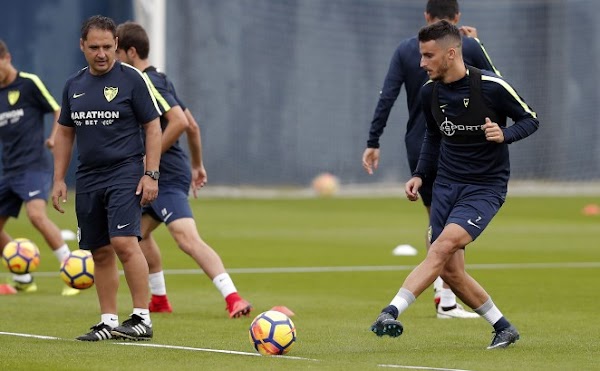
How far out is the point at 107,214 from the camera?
8.97m

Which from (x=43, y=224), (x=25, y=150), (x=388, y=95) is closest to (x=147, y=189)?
(x=388, y=95)

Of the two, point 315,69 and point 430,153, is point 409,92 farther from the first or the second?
point 315,69

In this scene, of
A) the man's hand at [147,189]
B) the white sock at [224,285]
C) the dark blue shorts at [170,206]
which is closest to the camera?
the man's hand at [147,189]

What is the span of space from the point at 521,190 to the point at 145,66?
23.9 m

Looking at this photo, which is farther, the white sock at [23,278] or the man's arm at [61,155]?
the white sock at [23,278]

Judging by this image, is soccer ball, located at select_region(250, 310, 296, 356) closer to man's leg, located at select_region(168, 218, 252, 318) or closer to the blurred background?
man's leg, located at select_region(168, 218, 252, 318)

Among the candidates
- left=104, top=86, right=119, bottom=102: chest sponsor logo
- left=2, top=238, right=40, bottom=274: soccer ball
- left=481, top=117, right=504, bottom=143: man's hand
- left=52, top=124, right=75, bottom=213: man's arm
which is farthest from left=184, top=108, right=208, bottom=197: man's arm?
left=481, top=117, right=504, bottom=143: man's hand

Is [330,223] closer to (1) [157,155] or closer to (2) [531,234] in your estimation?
(2) [531,234]

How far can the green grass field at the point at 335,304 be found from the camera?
25.9 feet

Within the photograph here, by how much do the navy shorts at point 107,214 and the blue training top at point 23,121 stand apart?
4290 mm

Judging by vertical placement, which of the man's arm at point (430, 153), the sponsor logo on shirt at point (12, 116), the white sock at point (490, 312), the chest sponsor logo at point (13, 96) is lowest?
the sponsor logo on shirt at point (12, 116)

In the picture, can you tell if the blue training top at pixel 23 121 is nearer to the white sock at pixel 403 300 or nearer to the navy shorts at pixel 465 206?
the navy shorts at pixel 465 206

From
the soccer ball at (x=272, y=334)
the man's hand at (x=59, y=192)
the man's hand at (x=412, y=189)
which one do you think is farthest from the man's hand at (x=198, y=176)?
the soccer ball at (x=272, y=334)

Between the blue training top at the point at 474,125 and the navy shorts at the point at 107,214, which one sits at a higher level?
the blue training top at the point at 474,125
